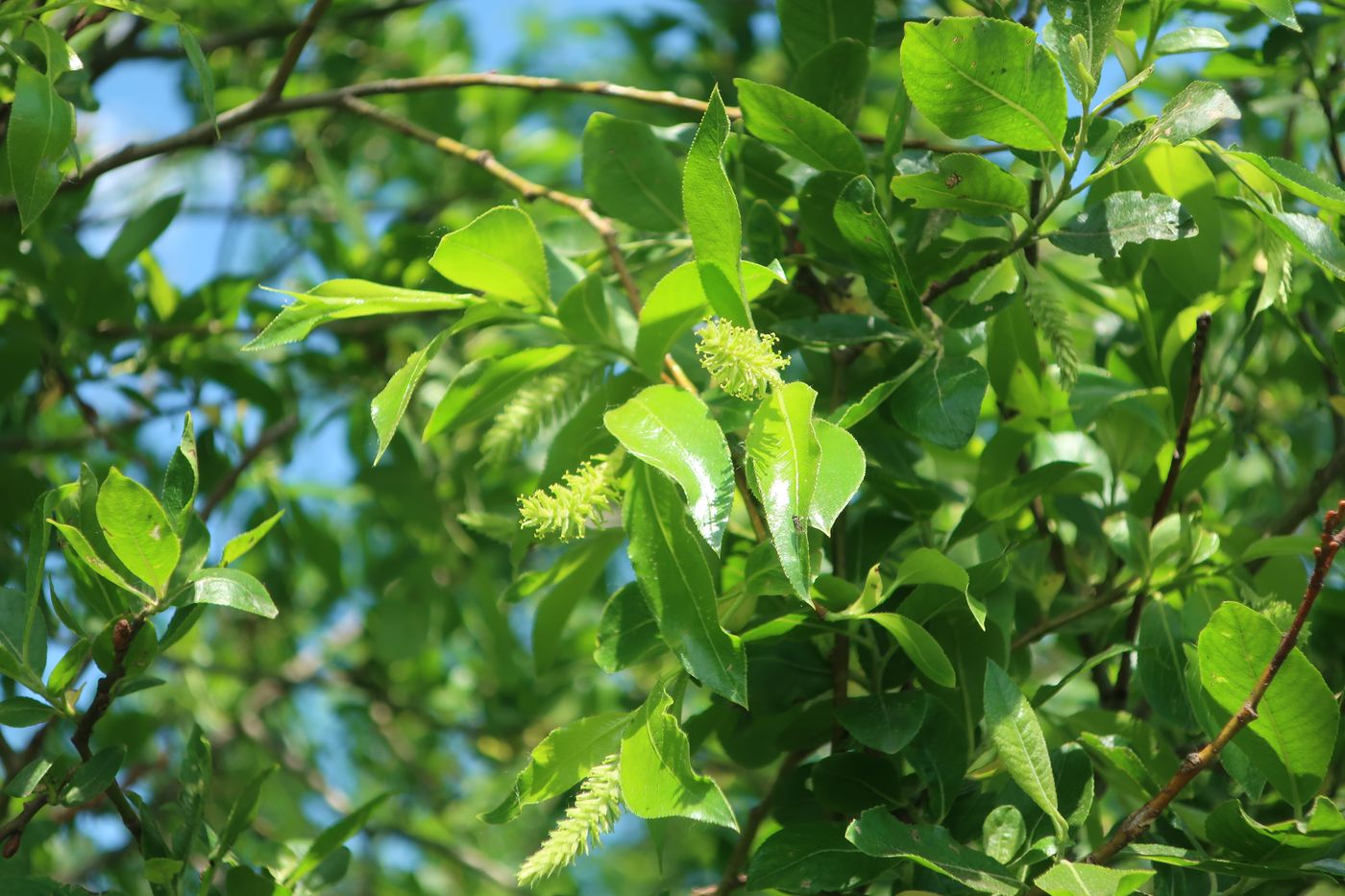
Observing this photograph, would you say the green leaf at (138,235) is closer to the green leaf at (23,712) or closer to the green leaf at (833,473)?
the green leaf at (23,712)

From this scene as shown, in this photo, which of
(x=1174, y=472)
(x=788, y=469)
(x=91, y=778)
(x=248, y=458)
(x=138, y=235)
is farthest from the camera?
(x=248, y=458)

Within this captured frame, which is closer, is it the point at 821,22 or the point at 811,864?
the point at 811,864

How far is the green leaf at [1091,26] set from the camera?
0.79 metres

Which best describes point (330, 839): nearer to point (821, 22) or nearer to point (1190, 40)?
point (821, 22)

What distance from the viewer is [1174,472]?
3.25 ft

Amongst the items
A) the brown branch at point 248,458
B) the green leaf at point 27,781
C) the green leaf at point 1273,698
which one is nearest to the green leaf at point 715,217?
the green leaf at point 1273,698

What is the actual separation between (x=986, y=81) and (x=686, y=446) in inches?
11.8

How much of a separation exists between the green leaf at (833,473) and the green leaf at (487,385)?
242 millimetres

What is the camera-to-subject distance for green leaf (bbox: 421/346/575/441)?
0.88m

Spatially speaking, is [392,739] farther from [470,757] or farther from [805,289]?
[805,289]

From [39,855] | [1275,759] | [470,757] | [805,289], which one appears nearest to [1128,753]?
[1275,759]

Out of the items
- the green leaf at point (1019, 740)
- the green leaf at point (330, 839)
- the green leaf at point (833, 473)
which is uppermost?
the green leaf at point (833, 473)

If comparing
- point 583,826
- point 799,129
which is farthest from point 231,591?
point 799,129

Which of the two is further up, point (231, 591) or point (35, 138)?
point (35, 138)
